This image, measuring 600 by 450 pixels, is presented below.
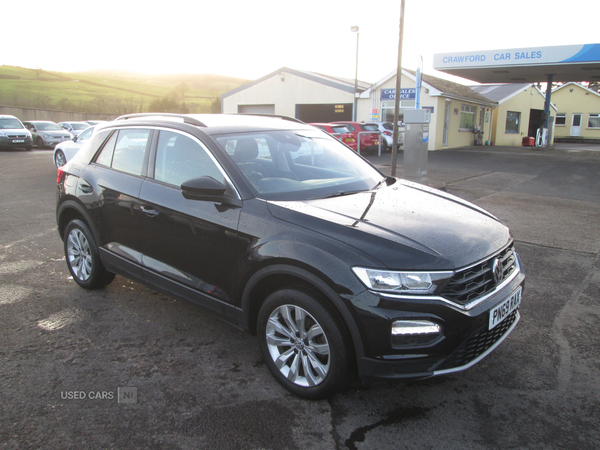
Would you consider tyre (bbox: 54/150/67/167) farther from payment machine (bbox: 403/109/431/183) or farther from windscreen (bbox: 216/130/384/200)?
windscreen (bbox: 216/130/384/200)

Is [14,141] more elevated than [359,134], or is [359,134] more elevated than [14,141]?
[359,134]

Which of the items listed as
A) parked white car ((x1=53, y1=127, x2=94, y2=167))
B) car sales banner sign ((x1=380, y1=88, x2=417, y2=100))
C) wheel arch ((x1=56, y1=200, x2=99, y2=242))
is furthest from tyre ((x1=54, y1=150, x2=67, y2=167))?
car sales banner sign ((x1=380, y1=88, x2=417, y2=100))

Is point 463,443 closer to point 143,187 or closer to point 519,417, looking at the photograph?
Answer: point 519,417

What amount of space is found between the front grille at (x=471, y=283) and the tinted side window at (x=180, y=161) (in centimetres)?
168

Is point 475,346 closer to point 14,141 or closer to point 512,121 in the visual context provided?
point 14,141

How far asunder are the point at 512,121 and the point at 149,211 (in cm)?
3743

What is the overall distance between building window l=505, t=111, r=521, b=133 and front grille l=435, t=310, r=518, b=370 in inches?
1421

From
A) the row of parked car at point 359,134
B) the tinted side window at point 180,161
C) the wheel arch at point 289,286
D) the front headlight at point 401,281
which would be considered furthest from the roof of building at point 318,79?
the front headlight at point 401,281

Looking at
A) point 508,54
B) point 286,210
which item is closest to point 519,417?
point 286,210

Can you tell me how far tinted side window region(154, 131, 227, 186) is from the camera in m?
3.40

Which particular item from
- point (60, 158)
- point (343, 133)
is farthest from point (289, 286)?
point (343, 133)

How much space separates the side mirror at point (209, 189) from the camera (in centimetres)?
309

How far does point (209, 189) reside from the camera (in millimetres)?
3086

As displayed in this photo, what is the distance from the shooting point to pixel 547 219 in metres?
8.11
